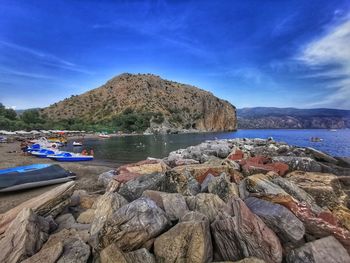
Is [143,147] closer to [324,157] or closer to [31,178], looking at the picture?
[31,178]

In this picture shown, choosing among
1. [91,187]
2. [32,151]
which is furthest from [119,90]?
[91,187]

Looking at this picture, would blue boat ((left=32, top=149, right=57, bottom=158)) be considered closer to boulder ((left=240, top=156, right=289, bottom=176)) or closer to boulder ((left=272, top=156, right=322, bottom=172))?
boulder ((left=240, top=156, right=289, bottom=176))

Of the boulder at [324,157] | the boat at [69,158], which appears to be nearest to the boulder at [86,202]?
the boulder at [324,157]

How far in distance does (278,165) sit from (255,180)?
10.7 feet

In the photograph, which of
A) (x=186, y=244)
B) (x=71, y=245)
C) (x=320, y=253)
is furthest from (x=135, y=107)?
(x=320, y=253)

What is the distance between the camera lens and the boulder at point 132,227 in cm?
591

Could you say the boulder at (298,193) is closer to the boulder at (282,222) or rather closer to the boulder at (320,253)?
the boulder at (282,222)

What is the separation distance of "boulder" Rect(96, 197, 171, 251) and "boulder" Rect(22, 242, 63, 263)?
847 millimetres

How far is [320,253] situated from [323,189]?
10.8ft

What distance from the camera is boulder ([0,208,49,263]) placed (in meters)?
5.93

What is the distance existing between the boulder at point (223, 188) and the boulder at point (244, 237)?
1.73 m

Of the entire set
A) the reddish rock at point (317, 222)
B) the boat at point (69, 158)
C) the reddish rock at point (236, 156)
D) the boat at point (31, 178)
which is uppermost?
the reddish rock at point (236, 156)

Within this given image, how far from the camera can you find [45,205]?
26.4 feet

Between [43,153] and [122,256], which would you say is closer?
[122,256]
